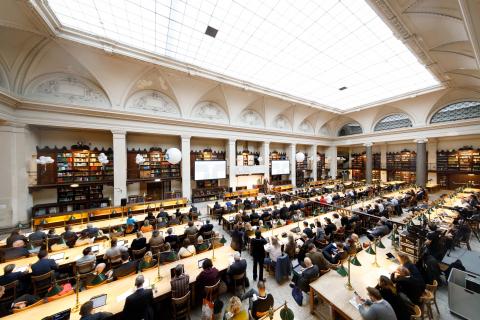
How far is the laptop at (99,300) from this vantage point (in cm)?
230

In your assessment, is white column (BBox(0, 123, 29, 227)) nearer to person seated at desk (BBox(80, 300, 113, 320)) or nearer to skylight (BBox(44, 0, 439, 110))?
skylight (BBox(44, 0, 439, 110))

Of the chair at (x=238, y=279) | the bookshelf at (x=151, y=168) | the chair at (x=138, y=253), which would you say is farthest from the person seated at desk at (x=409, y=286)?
the bookshelf at (x=151, y=168)

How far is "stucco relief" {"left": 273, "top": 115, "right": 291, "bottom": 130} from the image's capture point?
45.9 feet

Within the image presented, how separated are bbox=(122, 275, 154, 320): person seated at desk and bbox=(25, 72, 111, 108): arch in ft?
28.3

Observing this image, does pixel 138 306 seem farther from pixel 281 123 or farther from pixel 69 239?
pixel 281 123

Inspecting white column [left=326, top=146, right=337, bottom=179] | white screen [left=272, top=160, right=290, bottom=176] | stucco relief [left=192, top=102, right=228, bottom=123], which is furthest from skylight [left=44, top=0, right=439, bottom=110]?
white column [left=326, top=146, right=337, bottom=179]

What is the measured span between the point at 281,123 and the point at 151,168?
33.9 feet

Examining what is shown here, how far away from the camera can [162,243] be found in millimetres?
4113

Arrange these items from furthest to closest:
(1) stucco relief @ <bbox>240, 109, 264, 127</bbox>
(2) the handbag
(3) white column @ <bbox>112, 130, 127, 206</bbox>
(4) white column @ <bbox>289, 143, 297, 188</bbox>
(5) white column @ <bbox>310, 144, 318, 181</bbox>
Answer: (5) white column @ <bbox>310, 144, 318, 181</bbox>
(4) white column @ <bbox>289, 143, 297, 188</bbox>
(1) stucco relief @ <bbox>240, 109, 264, 127</bbox>
(3) white column @ <bbox>112, 130, 127, 206</bbox>
(2) the handbag

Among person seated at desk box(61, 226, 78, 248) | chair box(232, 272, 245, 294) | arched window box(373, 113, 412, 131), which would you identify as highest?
arched window box(373, 113, 412, 131)

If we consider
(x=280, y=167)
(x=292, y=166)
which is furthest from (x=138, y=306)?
(x=292, y=166)

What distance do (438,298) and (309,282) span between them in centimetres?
259

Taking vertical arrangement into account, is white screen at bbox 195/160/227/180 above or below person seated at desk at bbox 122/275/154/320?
above

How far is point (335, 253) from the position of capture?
144 inches
